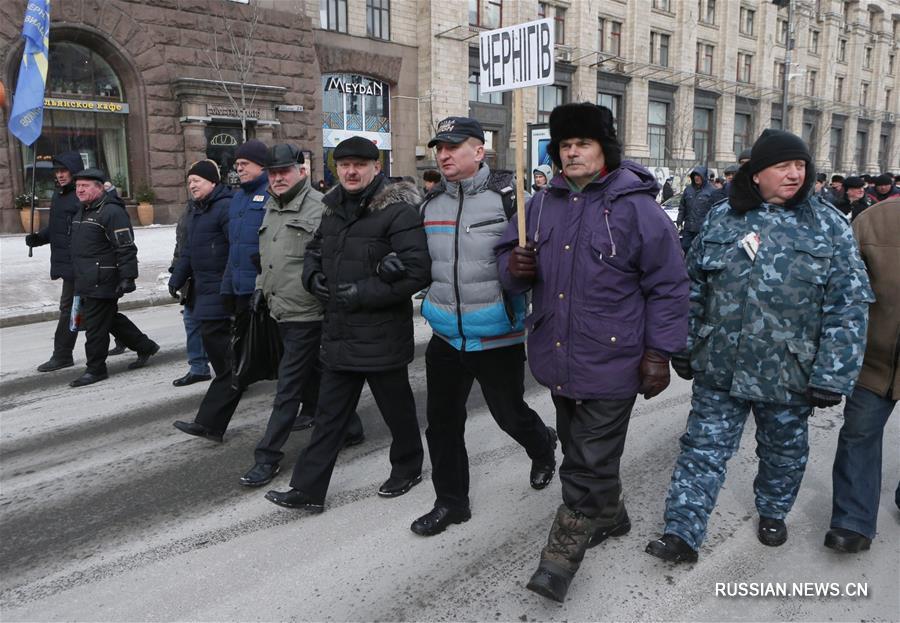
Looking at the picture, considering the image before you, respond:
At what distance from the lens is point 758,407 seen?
3.21 metres

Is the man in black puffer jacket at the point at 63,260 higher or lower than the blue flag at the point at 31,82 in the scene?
lower

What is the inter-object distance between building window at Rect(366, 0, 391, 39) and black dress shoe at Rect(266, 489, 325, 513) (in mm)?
24602

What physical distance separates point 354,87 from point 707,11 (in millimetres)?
25628

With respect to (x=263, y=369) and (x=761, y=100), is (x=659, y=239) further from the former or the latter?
(x=761, y=100)

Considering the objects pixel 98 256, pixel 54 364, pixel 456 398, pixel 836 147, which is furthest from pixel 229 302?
pixel 836 147

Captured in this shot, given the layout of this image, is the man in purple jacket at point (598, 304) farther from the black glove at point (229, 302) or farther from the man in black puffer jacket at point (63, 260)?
the man in black puffer jacket at point (63, 260)

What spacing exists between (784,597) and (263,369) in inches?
126

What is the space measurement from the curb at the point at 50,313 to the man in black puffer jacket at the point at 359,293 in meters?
7.90

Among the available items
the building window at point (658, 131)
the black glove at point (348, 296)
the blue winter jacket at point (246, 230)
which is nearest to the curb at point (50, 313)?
the blue winter jacket at point (246, 230)

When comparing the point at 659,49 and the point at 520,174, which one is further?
the point at 659,49

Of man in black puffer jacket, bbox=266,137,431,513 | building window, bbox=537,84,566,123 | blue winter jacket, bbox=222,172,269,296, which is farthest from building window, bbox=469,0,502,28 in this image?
man in black puffer jacket, bbox=266,137,431,513

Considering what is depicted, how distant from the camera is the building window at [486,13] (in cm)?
2928

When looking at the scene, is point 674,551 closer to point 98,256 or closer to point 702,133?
point 98,256

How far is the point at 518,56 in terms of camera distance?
3670 mm
